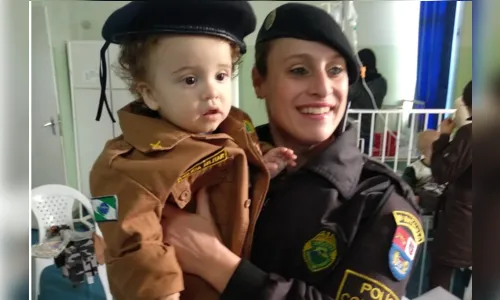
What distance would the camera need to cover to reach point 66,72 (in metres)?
0.49

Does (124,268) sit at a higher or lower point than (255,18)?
lower

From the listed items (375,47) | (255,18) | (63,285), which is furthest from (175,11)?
(63,285)

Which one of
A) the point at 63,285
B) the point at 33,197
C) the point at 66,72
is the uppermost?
the point at 66,72

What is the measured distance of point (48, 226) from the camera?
1.66 ft

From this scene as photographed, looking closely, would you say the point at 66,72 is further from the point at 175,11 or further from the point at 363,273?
the point at 363,273

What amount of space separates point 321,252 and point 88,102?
290 mm

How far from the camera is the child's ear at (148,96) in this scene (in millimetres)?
448

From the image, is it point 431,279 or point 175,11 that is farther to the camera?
point 431,279

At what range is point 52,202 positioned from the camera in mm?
497

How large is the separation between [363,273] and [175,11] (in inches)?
11.9

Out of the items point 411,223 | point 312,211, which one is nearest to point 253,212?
point 312,211

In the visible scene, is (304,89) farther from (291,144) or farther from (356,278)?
(356,278)

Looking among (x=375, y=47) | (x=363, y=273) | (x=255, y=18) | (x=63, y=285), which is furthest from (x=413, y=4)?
(x=63, y=285)

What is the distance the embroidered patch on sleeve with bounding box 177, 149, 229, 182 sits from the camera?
17.1 inches
